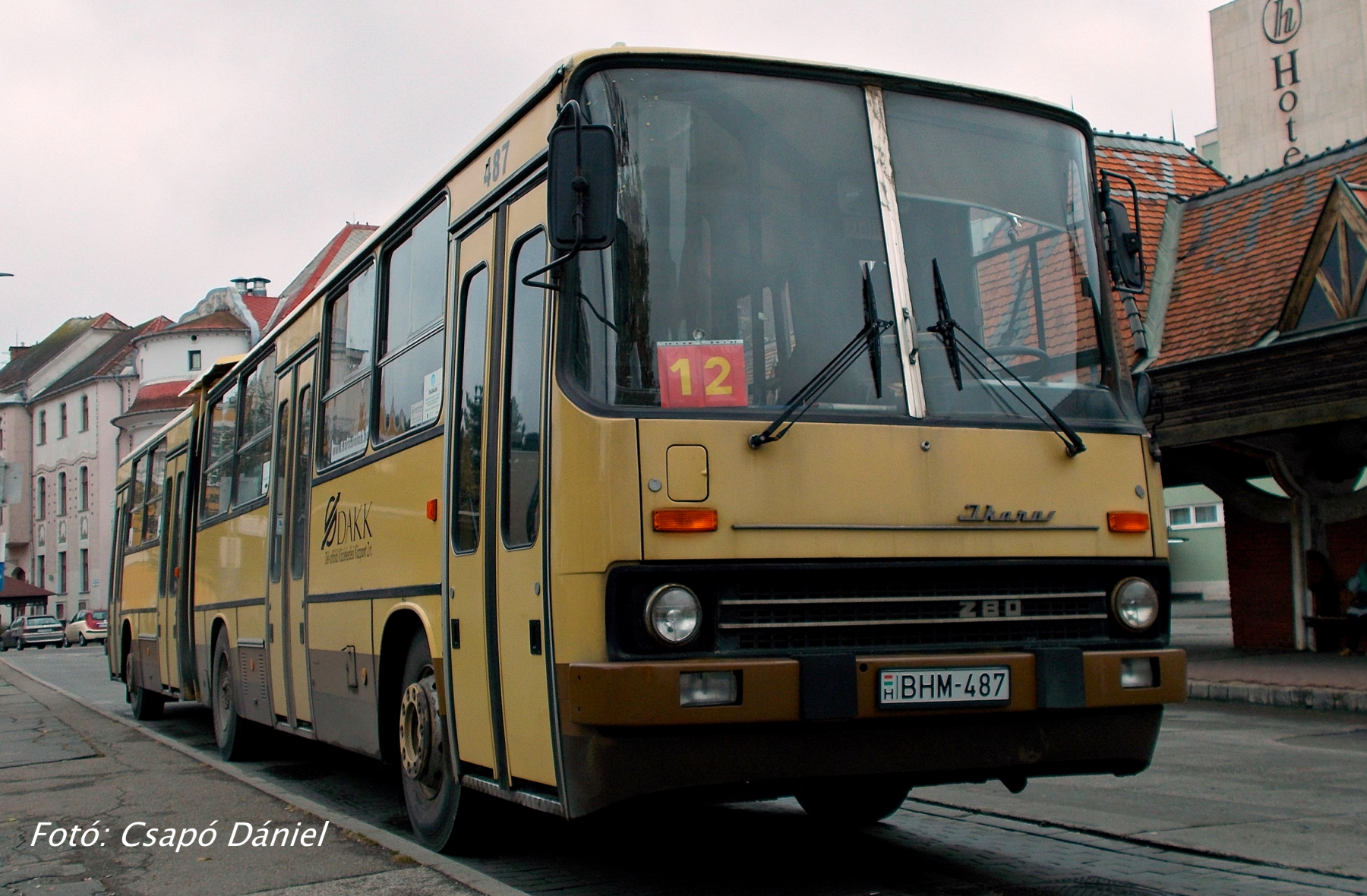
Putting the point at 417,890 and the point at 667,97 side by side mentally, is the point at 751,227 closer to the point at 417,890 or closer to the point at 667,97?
the point at 667,97

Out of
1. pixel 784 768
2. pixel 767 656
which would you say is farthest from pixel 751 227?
pixel 784 768

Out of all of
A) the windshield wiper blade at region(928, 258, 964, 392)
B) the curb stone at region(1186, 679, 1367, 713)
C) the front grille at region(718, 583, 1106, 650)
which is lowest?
the curb stone at region(1186, 679, 1367, 713)

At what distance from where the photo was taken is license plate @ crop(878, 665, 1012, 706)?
5.25 m

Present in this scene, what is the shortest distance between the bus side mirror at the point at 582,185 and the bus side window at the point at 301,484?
15.6ft

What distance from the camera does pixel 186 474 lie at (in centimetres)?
1458

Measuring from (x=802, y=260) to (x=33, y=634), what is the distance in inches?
2298

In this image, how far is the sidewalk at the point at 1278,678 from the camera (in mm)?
14500

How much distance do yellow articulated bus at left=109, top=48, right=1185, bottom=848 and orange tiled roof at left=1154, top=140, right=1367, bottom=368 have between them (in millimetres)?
13669

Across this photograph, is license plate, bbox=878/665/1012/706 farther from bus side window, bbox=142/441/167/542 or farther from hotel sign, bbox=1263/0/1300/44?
hotel sign, bbox=1263/0/1300/44

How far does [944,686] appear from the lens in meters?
5.33

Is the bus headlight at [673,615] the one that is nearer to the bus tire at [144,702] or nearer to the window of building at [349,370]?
the window of building at [349,370]

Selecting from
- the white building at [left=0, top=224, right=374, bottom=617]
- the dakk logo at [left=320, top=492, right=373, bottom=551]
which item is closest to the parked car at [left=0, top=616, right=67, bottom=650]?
the white building at [left=0, top=224, right=374, bottom=617]

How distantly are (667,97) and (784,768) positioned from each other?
2.55m

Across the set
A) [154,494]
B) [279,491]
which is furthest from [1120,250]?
[154,494]
